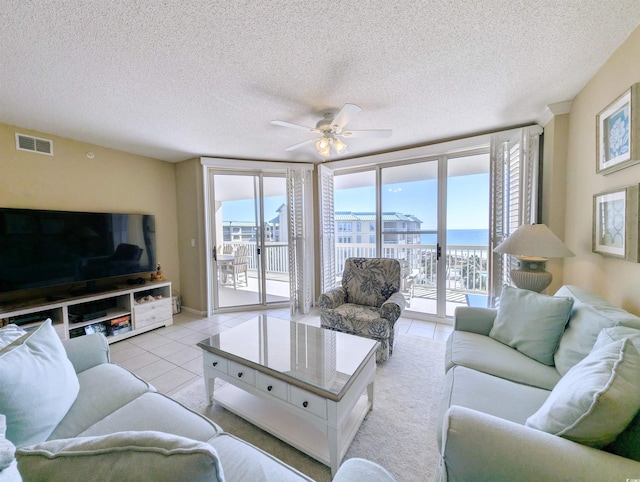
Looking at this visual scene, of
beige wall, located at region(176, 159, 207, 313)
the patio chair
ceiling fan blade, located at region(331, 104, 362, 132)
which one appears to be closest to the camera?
ceiling fan blade, located at region(331, 104, 362, 132)

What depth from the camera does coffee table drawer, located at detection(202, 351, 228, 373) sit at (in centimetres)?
166

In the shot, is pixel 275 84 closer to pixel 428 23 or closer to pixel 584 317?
pixel 428 23

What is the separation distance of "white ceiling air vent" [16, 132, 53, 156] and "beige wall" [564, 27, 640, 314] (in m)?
4.89

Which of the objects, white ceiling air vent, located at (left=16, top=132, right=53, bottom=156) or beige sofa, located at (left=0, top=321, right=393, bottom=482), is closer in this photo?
beige sofa, located at (left=0, top=321, right=393, bottom=482)

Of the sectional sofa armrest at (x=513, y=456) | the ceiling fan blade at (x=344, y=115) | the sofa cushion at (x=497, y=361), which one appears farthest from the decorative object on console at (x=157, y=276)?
the sectional sofa armrest at (x=513, y=456)

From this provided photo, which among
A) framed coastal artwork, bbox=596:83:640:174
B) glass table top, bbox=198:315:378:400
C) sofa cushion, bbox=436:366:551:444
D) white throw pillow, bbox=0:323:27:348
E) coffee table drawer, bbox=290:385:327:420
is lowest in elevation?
coffee table drawer, bbox=290:385:327:420

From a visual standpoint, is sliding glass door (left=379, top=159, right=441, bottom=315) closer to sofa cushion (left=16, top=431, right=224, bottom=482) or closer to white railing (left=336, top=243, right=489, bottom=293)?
white railing (left=336, top=243, right=489, bottom=293)

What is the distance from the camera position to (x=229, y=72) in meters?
1.70

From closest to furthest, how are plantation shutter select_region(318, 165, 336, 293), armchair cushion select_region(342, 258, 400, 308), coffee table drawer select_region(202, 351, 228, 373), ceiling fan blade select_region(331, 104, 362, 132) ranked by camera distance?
coffee table drawer select_region(202, 351, 228, 373), ceiling fan blade select_region(331, 104, 362, 132), armchair cushion select_region(342, 258, 400, 308), plantation shutter select_region(318, 165, 336, 293)

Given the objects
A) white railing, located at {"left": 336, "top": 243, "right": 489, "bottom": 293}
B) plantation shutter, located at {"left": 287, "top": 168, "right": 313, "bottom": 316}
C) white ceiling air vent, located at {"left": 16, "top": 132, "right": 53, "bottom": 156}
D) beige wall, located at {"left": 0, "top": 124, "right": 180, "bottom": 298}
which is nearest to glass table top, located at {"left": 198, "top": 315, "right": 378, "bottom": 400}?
plantation shutter, located at {"left": 287, "top": 168, "right": 313, "bottom": 316}

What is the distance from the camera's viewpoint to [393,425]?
1593 millimetres

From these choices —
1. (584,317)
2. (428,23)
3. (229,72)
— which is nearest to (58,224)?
(229,72)

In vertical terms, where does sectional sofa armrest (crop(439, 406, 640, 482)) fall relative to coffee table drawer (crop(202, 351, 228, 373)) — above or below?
above

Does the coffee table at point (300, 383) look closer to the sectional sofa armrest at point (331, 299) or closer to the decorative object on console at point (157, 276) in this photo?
the sectional sofa armrest at point (331, 299)
